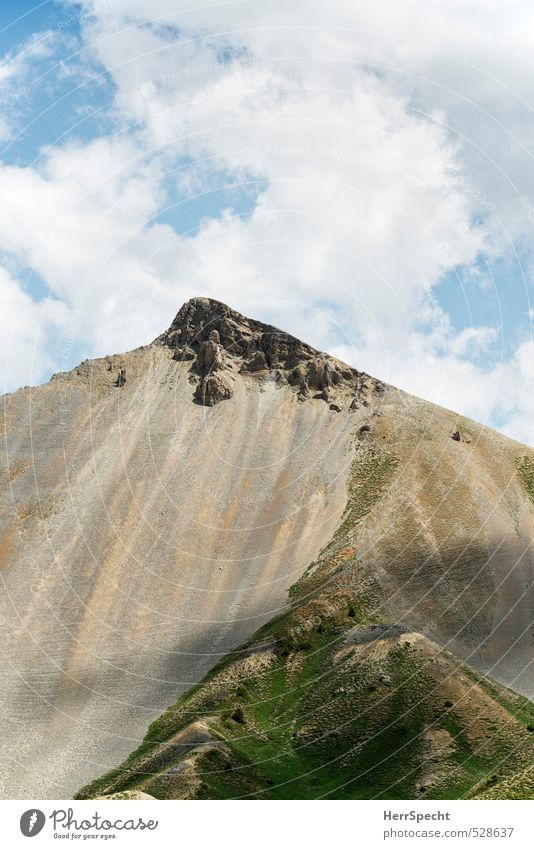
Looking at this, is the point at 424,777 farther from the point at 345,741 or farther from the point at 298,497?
the point at 298,497

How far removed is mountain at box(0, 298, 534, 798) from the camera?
76.7m

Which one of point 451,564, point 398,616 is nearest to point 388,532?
point 451,564

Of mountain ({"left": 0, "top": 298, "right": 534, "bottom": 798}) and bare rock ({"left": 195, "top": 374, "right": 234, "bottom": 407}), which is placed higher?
bare rock ({"left": 195, "top": 374, "right": 234, "bottom": 407})

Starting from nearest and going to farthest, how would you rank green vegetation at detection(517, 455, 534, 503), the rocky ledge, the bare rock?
green vegetation at detection(517, 455, 534, 503) → the bare rock → the rocky ledge

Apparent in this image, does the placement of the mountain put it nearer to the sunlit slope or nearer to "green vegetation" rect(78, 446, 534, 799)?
"green vegetation" rect(78, 446, 534, 799)
